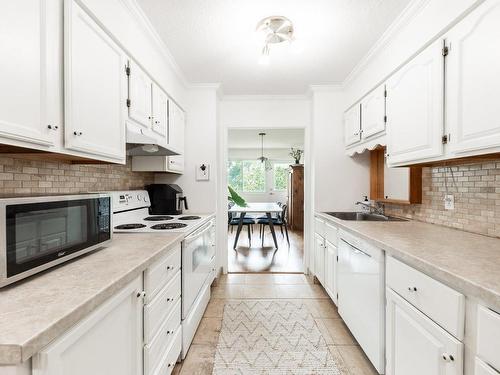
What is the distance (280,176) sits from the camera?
812 cm

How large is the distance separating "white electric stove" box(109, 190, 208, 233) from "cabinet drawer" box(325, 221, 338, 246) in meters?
1.18

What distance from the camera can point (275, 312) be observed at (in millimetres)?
2342

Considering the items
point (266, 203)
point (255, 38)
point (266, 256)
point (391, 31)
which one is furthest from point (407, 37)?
point (266, 203)

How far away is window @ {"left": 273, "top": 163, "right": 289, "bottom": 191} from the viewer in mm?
8102

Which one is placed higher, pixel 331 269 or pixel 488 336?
pixel 488 336

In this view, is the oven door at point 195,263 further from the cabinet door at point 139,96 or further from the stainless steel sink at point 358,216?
the stainless steel sink at point 358,216

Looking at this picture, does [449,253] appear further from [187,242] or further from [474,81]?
[187,242]

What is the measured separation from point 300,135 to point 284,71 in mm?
3487

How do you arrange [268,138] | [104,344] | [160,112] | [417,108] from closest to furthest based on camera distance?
[104,344], [417,108], [160,112], [268,138]

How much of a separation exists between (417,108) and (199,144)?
220cm

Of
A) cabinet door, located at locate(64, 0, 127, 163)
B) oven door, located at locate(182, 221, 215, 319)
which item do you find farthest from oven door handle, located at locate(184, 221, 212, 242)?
cabinet door, located at locate(64, 0, 127, 163)

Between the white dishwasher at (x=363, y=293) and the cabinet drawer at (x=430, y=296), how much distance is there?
16cm

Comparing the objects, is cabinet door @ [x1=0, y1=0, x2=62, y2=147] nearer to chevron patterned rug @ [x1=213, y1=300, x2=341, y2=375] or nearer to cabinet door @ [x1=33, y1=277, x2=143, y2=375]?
cabinet door @ [x1=33, y1=277, x2=143, y2=375]

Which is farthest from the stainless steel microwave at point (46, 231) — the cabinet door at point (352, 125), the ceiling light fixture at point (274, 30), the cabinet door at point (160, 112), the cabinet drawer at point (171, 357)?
the cabinet door at point (352, 125)
